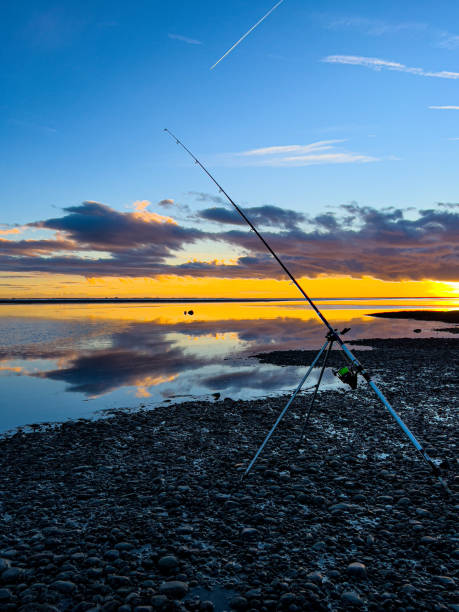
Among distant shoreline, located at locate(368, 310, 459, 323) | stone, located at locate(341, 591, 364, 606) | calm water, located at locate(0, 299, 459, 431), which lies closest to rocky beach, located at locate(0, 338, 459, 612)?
stone, located at locate(341, 591, 364, 606)

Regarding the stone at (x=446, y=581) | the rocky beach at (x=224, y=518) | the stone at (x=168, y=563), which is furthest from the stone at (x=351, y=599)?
the stone at (x=168, y=563)

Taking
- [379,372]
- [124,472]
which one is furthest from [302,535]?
[379,372]

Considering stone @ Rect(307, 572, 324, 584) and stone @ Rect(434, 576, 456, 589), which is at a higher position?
stone @ Rect(434, 576, 456, 589)

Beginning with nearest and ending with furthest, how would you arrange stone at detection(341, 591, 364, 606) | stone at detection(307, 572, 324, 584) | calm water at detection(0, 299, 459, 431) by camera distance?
stone at detection(341, 591, 364, 606) → stone at detection(307, 572, 324, 584) → calm water at detection(0, 299, 459, 431)

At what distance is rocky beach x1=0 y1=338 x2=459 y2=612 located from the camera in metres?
4.27

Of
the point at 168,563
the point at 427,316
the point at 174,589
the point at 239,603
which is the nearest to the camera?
the point at 239,603

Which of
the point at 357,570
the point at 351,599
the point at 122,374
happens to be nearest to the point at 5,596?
the point at 351,599

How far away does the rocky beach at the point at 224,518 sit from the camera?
4.27 meters

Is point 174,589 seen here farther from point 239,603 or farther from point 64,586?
point 64,586

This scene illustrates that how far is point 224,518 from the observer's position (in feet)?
18.9

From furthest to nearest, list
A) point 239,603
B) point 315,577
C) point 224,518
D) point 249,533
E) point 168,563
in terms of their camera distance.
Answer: point 224,518 → point 249,533 → point 168,563 → point 315,577 → point 239,603

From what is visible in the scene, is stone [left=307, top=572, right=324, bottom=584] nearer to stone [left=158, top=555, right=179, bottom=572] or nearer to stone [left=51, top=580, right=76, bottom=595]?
stone [left=158, top=555, right=179, bottom=572]

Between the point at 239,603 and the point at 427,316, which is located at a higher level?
the point at 427,316

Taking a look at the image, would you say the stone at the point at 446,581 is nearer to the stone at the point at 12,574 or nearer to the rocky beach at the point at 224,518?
the rocky beach at the point at 224,518
